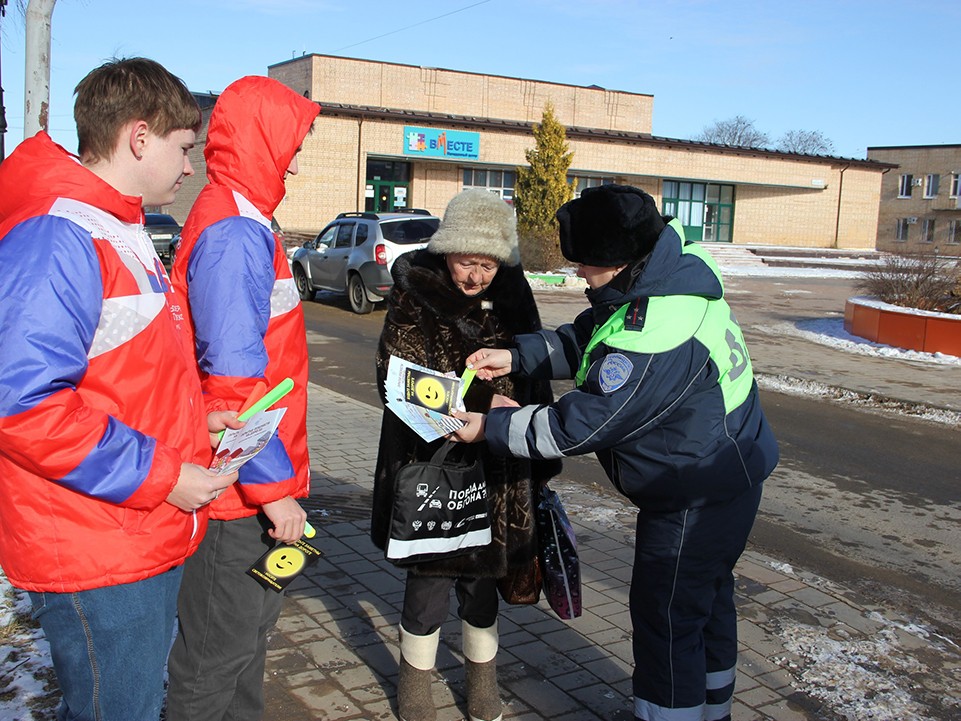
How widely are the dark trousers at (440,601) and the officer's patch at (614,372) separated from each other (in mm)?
981

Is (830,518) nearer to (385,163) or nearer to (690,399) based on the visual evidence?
(690,399)

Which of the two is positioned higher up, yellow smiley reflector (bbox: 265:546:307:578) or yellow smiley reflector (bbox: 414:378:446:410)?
yellow smiley reflector (bbox: 414:378:446:410)

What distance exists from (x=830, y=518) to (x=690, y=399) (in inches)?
161

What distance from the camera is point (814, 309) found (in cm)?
2062

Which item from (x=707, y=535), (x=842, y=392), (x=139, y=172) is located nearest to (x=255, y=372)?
(x=139, y=172)

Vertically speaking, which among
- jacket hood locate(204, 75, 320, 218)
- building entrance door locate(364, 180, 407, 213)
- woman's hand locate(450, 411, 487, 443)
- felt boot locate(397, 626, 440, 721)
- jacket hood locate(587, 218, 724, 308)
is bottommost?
felt boot locate(397, 626, 440, 721)

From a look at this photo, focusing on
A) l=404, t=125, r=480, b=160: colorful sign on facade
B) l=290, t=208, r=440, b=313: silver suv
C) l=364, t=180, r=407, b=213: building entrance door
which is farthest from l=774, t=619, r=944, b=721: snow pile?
l=364, t=180, r=407, b=213: building entrance door

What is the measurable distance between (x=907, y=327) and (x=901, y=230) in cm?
5659

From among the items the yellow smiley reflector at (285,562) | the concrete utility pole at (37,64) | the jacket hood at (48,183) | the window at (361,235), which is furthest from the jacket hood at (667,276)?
the window at (361,235)

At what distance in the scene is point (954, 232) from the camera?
61.2 metres

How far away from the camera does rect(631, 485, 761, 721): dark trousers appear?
2.82 metres

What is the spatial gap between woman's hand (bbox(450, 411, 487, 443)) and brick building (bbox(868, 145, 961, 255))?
63.4 m

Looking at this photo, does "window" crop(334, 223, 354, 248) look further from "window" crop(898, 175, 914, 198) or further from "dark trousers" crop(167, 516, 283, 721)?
"window" crop(898, 175, 914, 198)

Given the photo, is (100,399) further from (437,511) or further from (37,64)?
(37,64)
